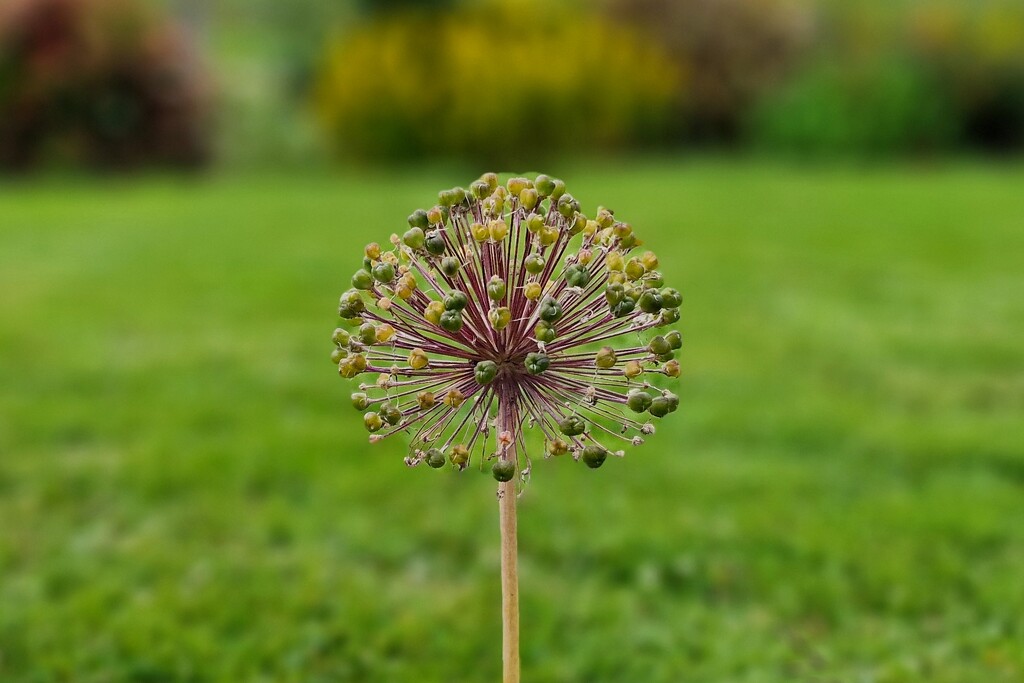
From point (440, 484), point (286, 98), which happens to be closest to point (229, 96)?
point (286, 98)

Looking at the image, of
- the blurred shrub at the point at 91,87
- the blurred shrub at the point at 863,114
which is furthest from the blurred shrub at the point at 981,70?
the blurred shrub at the point at 91,87

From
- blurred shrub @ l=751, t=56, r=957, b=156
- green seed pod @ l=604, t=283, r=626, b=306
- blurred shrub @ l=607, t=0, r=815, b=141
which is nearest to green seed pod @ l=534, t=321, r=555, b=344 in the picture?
green seed pod @ l=604, t=283, r=626, b=306

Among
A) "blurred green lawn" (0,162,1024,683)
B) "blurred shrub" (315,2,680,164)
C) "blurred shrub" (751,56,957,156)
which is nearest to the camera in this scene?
"blurred green lawn" (0,162,1024,683)

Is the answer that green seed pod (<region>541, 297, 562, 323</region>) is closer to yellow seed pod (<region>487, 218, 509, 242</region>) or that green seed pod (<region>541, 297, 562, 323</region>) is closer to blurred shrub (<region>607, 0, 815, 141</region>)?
yellow seed pod (<region>487, 218, 509, 242</region>)

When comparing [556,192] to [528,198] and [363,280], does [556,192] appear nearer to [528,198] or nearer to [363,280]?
[528,198]

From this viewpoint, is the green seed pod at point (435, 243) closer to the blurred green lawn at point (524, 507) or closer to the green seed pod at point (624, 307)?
the green seed pod at point (624, 307)

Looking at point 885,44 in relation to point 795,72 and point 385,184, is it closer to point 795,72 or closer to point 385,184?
point 795,72

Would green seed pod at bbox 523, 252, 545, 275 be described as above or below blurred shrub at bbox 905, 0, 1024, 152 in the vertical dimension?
below
